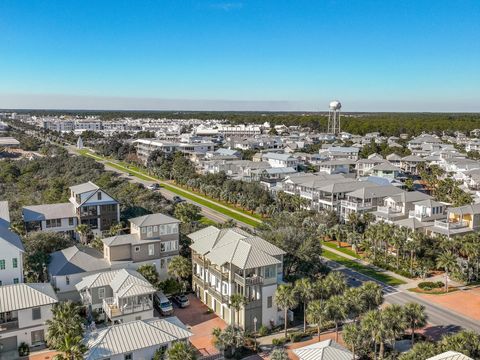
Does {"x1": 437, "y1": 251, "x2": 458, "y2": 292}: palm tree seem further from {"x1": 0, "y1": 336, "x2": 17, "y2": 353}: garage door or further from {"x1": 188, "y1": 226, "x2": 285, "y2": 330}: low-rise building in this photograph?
{"x1": 0, "y1": 336, "x2": 17, "y2": 353}: garage door

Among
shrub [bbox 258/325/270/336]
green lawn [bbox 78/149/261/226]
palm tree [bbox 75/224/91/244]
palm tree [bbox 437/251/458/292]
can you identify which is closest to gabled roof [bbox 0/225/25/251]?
palm tree [bbox 75/224/91/244]

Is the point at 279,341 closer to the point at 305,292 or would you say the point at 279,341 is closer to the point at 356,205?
the point at 305,292

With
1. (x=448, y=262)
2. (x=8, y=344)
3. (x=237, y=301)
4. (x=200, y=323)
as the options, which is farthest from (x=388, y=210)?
(x=8, y=344)

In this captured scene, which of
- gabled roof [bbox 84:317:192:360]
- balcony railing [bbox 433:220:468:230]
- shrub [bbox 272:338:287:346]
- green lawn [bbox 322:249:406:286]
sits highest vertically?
balcony railing [bbox 433:220:468:230]

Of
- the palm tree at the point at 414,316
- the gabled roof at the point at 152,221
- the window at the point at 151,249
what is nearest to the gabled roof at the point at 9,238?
the gabled roof at the point at 152,221

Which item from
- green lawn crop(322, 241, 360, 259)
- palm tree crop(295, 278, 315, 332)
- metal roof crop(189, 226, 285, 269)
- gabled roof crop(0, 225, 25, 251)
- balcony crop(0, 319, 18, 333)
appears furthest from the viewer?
green lawn crop(322, 241, 360, 259)

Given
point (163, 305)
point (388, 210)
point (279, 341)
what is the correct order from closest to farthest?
point (279, 341)
point (163, 305)
point (388, 210)

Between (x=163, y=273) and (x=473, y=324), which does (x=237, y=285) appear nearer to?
(x=163, y=273)
